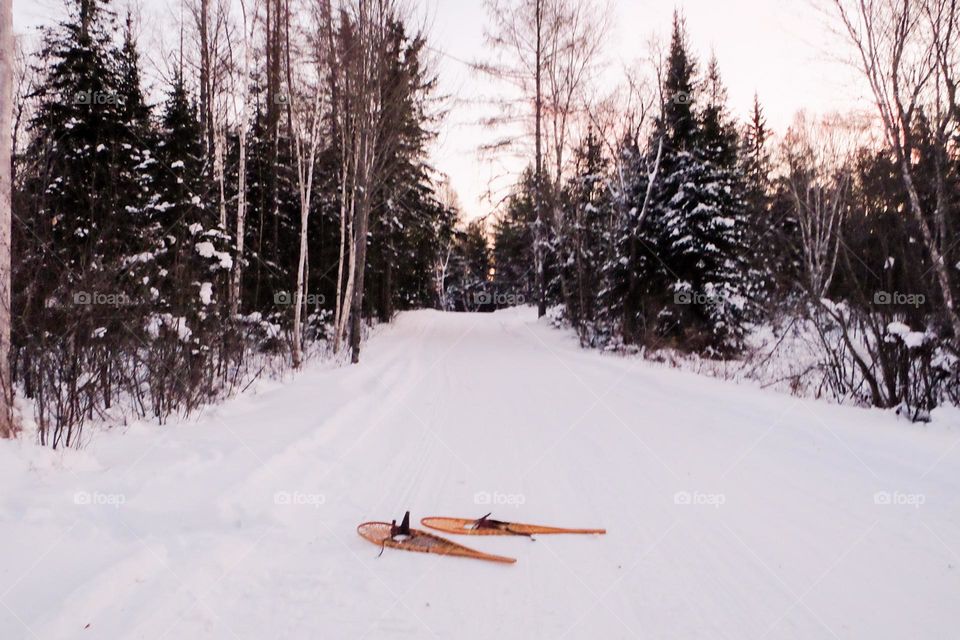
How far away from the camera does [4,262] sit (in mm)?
4781

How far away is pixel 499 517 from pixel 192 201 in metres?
8.42

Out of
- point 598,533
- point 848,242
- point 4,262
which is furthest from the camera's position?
point 848,242

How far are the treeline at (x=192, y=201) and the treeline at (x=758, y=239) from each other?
750cm

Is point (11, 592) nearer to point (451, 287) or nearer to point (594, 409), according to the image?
point (594, 409)

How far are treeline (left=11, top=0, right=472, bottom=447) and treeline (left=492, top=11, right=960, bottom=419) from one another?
24.6 ft

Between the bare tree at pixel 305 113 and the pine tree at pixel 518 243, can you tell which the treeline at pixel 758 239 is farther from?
the bare tree at pixel 305 113

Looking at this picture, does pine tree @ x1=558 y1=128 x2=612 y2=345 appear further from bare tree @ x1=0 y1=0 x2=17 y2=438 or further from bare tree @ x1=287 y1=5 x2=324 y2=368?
bare tree @ x1=0 y1=0 x2=17 y2=438

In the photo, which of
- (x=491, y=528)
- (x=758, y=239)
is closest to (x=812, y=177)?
(x=758, y=239)

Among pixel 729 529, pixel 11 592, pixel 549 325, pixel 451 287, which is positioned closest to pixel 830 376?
pixel 729 529

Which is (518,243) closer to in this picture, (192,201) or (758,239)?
(758,239)

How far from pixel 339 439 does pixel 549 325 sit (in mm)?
19351

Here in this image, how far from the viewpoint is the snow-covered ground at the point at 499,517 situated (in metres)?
2.60

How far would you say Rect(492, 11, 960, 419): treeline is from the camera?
281 inches

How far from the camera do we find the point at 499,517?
390cm
